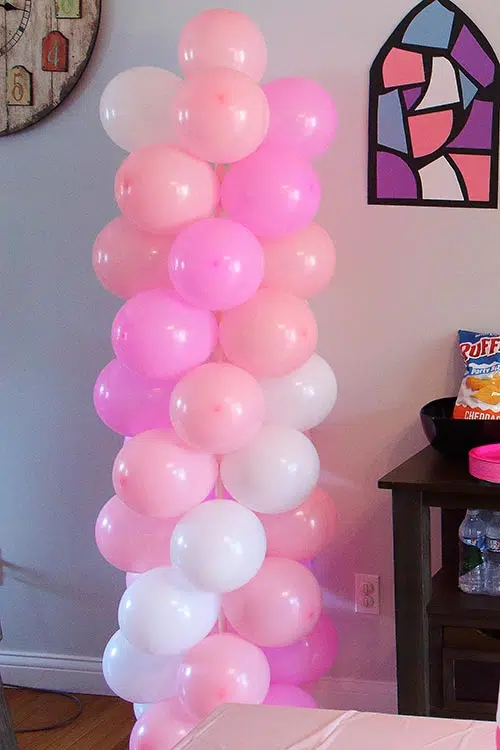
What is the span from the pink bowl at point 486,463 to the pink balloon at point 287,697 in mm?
697

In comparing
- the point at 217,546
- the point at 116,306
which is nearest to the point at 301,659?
the point at 217,546

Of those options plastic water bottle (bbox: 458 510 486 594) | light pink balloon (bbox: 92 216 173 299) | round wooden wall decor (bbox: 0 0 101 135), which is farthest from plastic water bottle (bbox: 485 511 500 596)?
round wooden wall decor (bbox: 0 0 101 135)

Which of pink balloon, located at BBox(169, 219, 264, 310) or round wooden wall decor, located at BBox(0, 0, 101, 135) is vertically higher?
round wooden wall decor, located at BBox(0, 0, 101, 135)

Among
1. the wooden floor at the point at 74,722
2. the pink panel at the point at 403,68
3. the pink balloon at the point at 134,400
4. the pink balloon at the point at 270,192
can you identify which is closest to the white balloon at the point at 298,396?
the pink balloon at the point at 134,400

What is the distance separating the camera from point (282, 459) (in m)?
2.23

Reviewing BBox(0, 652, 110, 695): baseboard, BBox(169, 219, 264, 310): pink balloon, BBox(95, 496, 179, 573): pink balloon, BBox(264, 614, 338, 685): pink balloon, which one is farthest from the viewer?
BBox(0, 652, 110, 695): baseboard

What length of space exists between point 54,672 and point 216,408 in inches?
52.3

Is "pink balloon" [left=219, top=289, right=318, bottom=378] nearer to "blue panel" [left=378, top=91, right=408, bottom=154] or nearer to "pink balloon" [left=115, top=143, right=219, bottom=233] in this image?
"pink balloon" [left=115, top=143, right=219, bottom=233]

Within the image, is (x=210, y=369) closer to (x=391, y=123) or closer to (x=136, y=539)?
(x=136, y=539)

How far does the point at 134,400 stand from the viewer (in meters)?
2.29

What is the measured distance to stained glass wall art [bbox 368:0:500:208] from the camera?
255 centimetres

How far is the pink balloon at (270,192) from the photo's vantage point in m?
2.17

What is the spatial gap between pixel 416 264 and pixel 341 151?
1.16ft

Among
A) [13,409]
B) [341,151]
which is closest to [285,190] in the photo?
[341,151]
